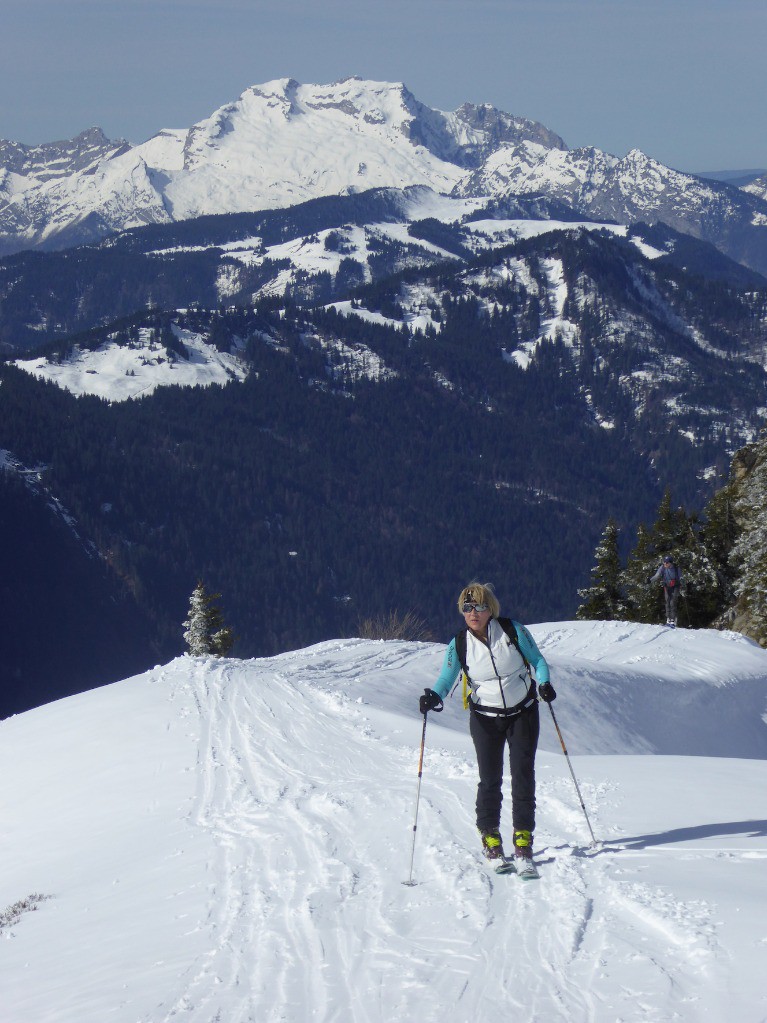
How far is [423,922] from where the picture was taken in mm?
7562

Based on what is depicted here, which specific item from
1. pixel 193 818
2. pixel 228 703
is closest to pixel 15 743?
pixel 228 703

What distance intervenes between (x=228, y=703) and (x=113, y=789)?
4534mm

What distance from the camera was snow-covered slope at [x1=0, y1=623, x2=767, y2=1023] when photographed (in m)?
6.52

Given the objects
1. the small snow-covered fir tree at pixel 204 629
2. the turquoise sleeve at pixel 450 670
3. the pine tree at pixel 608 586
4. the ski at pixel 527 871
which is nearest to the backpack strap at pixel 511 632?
the turquoise sleeve at pixel 450 670

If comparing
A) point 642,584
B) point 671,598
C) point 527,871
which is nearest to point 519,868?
point 527,871

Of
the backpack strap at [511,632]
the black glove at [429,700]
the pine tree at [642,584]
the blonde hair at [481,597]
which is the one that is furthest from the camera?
the pine tree at [642,584]

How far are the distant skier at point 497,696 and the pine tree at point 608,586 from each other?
35321mm

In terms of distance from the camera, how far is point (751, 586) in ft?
110

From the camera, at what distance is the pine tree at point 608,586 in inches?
1709

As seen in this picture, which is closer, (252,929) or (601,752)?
(252,929)

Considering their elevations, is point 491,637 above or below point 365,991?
above

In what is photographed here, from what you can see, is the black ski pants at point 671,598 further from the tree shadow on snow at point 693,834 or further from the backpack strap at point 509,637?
the backpack strap at point 509,637

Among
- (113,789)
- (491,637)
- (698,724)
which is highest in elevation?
(491,637)

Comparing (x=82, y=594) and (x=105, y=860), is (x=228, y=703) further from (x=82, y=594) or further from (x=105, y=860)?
(x=82, y=594)
